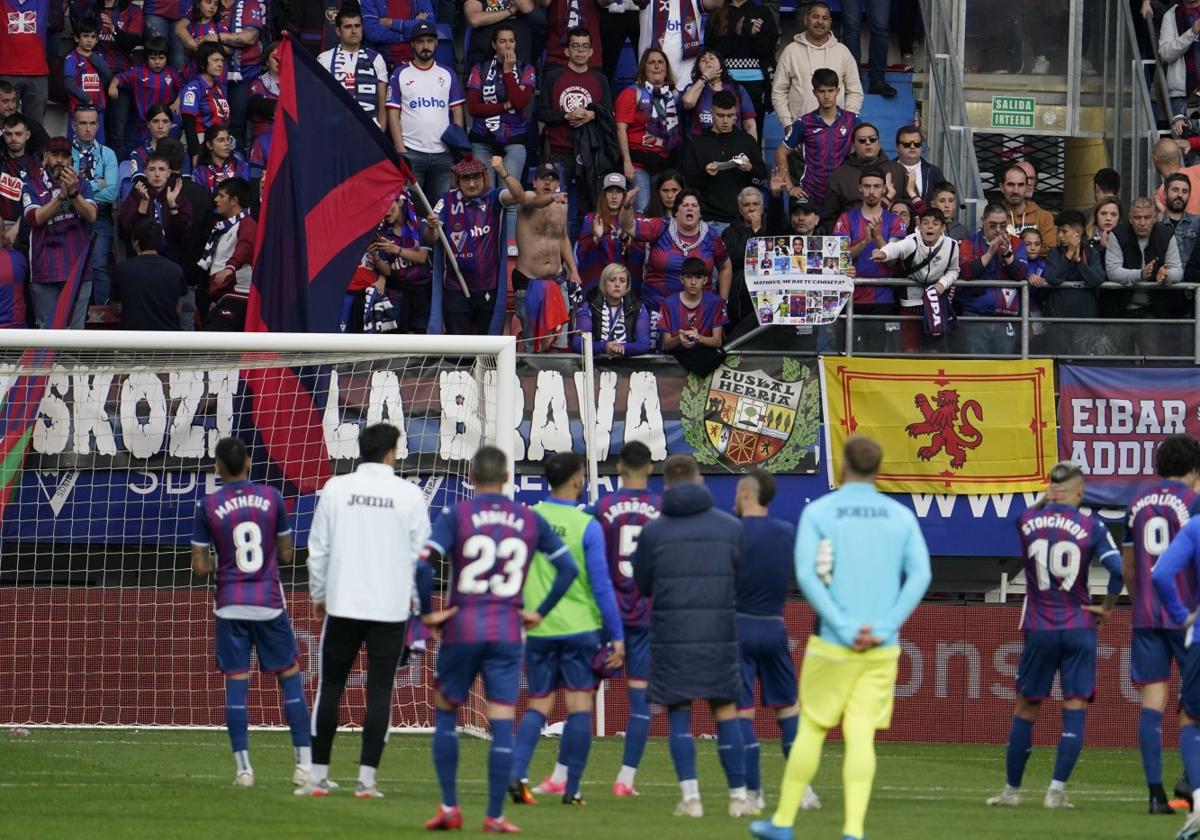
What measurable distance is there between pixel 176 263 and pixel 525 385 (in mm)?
3170

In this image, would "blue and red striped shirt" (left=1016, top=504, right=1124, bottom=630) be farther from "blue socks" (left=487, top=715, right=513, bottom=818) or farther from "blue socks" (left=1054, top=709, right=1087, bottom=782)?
"blue socks" (left=487, top=715, right=513, bottom=818)

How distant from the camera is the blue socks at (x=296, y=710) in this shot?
11516 millimetres

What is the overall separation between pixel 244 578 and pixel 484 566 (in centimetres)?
236

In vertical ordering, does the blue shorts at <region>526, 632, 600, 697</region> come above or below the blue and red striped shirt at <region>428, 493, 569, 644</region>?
below

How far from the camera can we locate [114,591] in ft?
52.6

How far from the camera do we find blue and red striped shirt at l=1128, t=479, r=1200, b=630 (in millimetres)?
11766

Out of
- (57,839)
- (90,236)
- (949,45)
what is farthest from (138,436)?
(949,45)

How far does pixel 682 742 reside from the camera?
1057cm

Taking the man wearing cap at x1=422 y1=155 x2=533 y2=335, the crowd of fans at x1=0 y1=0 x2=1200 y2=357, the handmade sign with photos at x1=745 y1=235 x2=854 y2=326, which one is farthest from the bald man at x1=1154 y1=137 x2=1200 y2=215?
the man wearing cap at x1=422 y1=155 x2=533 y2=335

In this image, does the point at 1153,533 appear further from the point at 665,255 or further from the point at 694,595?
the point at 665,255

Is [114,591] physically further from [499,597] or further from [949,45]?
[949,45]

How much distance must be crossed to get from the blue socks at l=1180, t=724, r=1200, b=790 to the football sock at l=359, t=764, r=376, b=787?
173 inches

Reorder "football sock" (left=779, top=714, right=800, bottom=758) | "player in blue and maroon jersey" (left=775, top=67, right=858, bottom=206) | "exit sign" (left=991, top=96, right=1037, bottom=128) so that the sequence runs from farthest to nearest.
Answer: "exit sign" (left=991, top=96, right=1037, bottom=128) < "player in blue and maroon jersey" (left=775, top=67, right=858, bottom=206) < "football sock" (left=779, top=714, right=800, bottom=758)

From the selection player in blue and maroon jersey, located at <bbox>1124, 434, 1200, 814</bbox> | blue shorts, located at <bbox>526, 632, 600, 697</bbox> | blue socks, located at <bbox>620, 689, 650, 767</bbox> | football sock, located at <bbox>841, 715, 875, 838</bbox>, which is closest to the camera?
football sock, located at <bbox>841, 715, 875, 838</bbox>
